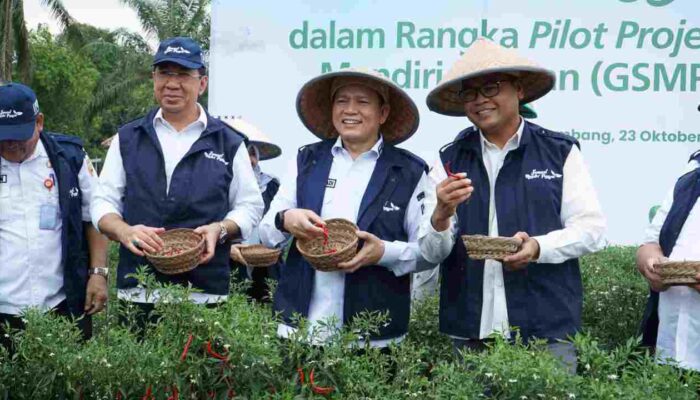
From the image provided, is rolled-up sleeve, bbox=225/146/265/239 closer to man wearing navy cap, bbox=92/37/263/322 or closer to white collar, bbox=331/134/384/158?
man wearing navy cap, bbox=92/37/263/322

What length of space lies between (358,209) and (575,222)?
86 centimetres

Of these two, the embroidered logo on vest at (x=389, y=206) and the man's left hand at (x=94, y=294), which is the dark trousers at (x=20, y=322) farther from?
the embroidered logo on vest at (x=389, y=206)

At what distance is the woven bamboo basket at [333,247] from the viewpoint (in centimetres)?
344

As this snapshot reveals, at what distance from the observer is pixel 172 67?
3.98 m

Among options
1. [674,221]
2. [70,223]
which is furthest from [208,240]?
[674,221]

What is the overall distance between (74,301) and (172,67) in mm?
1135

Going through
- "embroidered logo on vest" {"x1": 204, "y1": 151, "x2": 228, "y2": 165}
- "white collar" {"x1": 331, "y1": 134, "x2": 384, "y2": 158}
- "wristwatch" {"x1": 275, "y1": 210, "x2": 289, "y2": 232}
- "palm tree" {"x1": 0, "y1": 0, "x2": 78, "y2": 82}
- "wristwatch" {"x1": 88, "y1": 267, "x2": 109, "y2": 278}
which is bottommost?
"wristwatch" {"x1": 88, "y1": 267, "x2": 109, "y2": 278}

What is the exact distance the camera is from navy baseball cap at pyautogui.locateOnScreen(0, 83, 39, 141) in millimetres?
3838

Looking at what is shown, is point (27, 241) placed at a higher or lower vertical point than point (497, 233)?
lower

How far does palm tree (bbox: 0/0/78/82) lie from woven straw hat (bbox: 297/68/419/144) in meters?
18.5

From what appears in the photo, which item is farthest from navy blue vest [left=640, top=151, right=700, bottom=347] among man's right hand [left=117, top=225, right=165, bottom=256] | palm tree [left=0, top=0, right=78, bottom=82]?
palm tree [left=0, top=0, right=78, bottom=82]

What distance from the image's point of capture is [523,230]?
3473 mm

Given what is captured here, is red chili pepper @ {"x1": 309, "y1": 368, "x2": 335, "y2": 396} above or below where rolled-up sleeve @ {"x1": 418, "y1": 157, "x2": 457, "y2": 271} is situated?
below

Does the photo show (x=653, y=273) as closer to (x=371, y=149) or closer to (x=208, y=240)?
(x=371, y=149)
